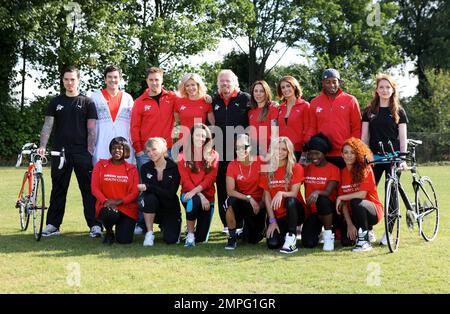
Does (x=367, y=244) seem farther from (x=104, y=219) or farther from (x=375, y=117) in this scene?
(x=104, y=219)

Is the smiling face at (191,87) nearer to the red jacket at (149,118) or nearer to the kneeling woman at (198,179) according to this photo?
the red jacket at (149,118)

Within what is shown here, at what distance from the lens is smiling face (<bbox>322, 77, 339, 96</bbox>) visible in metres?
7.01

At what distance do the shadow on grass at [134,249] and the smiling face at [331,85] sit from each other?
185cm

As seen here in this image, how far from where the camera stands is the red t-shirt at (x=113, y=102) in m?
7.73

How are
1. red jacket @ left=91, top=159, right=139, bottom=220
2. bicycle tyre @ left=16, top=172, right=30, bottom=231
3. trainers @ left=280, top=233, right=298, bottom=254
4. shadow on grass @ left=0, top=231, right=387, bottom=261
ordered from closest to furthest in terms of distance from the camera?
shadow on grass @ left=0, top=231, right=387, bottom=261, trainers @ left=280, top=233, right=298, bottom=254, red jacket @ left=91, top=159, right=139, bottom=220, bicycle tyre @ left=16, top=172, right=30, bottom=231

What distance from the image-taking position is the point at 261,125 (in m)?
7.33

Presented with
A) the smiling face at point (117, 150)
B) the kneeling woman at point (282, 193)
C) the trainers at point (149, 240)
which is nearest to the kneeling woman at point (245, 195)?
the kneeling woman at point (282, 193)

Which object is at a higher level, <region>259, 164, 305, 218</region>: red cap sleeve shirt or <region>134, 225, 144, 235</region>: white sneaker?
<region>259, 164, 305, 218</region>: red cap sleeve shirt

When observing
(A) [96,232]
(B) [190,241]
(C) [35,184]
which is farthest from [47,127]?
(B) [190,241]

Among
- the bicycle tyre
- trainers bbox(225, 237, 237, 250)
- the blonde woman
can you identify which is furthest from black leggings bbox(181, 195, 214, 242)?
the bicycle tyre

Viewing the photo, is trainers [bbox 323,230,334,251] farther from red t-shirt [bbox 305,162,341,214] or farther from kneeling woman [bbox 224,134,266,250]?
kneeling woman [bbox 224,134,266,250]

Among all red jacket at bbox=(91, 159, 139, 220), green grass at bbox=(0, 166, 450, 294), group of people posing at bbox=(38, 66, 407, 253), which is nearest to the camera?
green grass at bbox=(0, 166, 450, 294)

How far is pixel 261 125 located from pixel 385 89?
5.12 feet

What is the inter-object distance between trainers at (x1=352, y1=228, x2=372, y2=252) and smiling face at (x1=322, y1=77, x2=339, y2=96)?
1.70 meters
